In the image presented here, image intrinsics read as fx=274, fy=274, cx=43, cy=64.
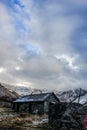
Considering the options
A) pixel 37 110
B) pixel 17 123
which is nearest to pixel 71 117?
pixel 17 123

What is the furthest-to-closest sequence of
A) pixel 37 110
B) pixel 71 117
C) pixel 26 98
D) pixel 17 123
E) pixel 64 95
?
pixel 64 95
pixel 26 98
pixel 37 110
pixel 17 123
pixel 71 117

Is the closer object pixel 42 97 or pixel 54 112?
pixel 54 112

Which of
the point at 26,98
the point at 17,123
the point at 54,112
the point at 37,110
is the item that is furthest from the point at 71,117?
the point at 26,98

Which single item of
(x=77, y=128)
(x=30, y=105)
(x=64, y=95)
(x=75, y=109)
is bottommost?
(x=77, y=128)

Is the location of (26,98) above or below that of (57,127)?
above

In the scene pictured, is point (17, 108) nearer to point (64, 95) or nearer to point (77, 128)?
point (77, 128)

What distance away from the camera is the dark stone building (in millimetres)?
61719

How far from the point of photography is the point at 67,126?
37656 mm

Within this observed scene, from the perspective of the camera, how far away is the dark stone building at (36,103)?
61.7 meters

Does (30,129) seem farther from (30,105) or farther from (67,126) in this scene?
(30,105)

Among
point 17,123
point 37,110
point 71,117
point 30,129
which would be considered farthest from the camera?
point 37,110

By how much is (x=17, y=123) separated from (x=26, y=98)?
25759 millimetres

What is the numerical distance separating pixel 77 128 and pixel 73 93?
110 meters

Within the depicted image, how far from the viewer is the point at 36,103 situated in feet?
208
